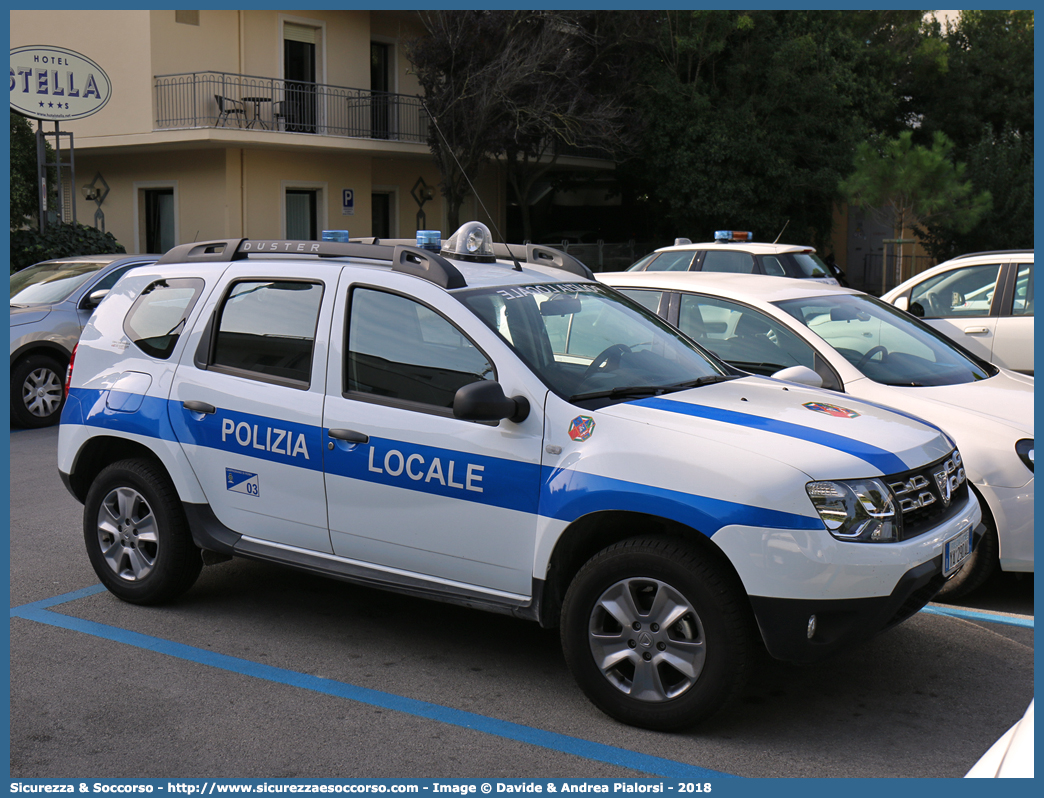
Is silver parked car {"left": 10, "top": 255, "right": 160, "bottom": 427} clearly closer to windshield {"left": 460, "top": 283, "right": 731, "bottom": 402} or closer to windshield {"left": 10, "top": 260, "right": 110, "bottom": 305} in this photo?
windshield {"left": 10, "top": 260, "right": 110, "bottom": 305}

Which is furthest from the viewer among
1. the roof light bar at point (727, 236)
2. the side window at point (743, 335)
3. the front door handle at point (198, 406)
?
the roof light bar at point (727, 236)

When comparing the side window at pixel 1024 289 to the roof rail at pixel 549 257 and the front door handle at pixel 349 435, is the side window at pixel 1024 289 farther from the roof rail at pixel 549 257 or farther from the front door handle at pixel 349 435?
the front door handle at pixel 349 435

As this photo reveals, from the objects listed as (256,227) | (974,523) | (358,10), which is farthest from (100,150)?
(974,523)

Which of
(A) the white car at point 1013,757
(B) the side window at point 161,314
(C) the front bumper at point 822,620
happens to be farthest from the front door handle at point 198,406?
(A) the white car at point 1013,757

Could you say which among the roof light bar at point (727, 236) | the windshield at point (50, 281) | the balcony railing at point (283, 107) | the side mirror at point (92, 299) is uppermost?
the balcony railing at point (283, 107)

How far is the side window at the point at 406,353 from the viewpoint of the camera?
4387 mm

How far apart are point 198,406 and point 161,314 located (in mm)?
649

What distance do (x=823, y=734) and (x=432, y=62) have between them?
22736 mm

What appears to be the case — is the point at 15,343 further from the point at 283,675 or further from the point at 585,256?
the point at 585,256

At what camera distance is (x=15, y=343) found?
420 inches

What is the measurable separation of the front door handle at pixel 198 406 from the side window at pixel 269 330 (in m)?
0.20

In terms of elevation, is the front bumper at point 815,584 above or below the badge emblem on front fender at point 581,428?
below

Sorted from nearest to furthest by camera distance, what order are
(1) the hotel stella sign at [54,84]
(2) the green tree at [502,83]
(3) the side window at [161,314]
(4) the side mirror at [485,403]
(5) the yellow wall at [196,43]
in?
(4) the side mirror at [485,403], (3) the side window at [161,314], (1) the hotel stella sign at [54,84], (5) the yellow wall at [196,43], (2) the green tree at [502,83]

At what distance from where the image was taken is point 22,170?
23.8 meters
